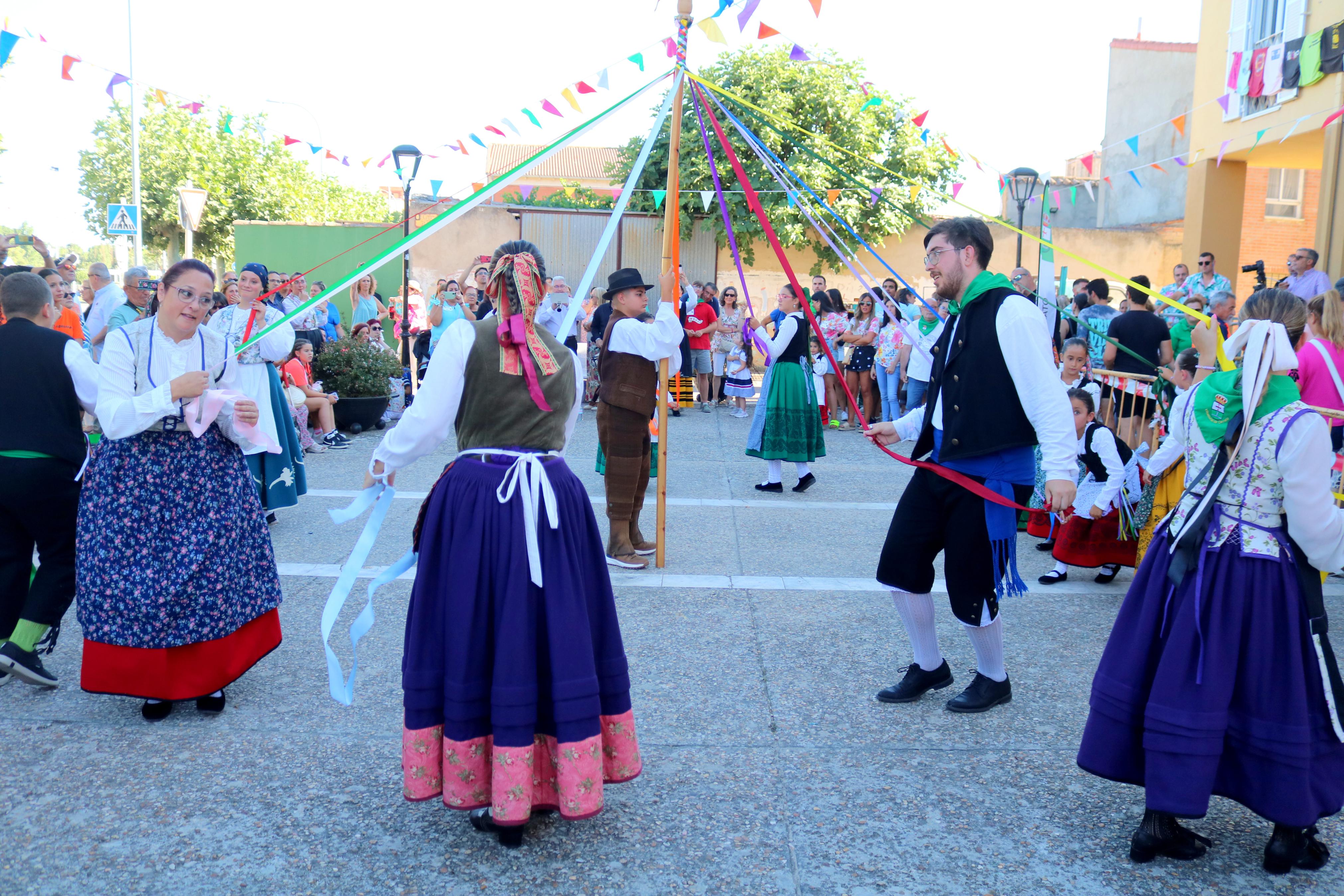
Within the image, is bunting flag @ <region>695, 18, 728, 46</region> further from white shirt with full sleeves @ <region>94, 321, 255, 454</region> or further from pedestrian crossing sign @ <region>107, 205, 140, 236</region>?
pedestrian crossing sign @ <region>107, 205, 140, 236</region>

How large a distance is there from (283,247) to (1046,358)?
65.8 feet

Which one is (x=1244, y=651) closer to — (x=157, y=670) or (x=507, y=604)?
(x=507, y=604)

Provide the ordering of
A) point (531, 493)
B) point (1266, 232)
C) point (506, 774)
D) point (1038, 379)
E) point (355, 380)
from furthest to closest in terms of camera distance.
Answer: point (1266, 232) < point (355, 380) < point (1038, 379) < point (531, 493) < point (506, 774)

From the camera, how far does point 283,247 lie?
2061 centimetres

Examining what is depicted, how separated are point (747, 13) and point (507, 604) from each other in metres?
3.64

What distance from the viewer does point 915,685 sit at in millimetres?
3742

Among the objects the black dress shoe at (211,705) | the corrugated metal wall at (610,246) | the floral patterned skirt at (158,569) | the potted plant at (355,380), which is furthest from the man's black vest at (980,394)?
the corrugated metal wall at (610,246)

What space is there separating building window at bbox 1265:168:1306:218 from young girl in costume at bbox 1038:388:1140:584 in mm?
14716

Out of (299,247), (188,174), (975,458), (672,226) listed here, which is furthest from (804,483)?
(188,174)

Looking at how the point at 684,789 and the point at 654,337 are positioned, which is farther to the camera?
the point at 654,337

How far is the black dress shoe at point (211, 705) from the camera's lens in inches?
139

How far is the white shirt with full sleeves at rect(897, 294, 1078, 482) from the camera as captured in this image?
3.22 m

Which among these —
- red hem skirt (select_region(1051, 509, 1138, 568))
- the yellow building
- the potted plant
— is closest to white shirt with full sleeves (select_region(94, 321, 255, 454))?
red hem skirt (select_region(1051, 509, 1138, 568))

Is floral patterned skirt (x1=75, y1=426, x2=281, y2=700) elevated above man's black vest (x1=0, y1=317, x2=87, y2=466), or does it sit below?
below
